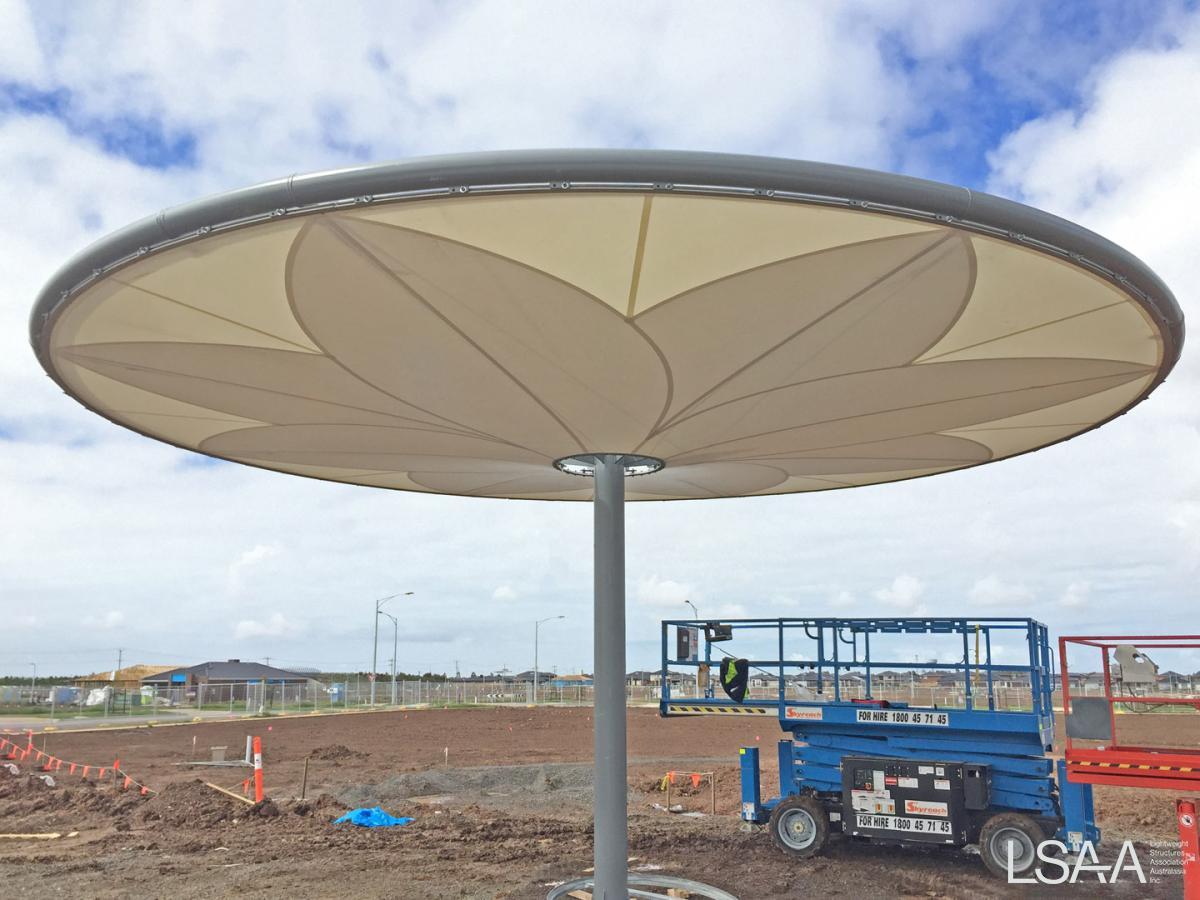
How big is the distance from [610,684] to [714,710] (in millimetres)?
4521

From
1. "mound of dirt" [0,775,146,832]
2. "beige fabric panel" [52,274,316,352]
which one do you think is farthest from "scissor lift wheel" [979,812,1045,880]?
"mound of dirt" [0,775,146,832]

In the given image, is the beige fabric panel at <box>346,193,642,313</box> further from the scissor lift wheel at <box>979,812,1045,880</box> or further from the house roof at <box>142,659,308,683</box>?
the house roof at <box>142,659,308,683</box>

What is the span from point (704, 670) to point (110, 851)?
11031 mm

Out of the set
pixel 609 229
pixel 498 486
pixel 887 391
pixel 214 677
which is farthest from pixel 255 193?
pixel 214 677

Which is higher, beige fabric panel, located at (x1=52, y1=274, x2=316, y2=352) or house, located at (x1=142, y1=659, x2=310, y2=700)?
beige fabric panel, located at (x1=52, y1=274, x2=316, y2=352)

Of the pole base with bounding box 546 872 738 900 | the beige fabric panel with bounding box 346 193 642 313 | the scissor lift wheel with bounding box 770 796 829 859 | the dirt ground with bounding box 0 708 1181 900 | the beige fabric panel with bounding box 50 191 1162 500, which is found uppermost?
the beige fabric panel with bounding box 346 193 642 313

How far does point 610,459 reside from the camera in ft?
45.5

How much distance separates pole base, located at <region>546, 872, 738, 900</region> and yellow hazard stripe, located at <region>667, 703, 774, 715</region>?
3257 millimetres

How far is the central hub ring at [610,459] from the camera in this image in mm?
13891

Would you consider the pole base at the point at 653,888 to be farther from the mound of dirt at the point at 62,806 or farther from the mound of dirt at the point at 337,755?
the mound of dirt at the point at 337,755

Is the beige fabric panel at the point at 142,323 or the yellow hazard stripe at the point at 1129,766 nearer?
the beige fabric panel at the point at 142,323

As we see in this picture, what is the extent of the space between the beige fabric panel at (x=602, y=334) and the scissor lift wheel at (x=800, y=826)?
256 inches

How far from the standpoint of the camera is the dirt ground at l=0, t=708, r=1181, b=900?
46.1 ft

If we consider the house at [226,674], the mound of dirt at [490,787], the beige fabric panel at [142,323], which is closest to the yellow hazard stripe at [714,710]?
the mound of dirt at [490,787]
